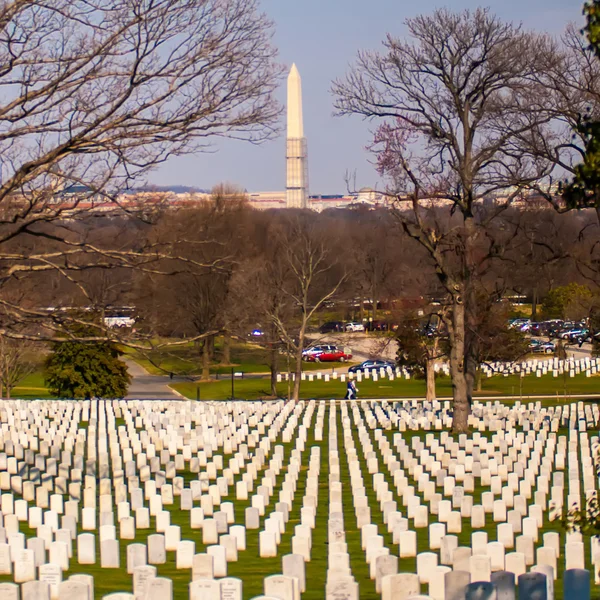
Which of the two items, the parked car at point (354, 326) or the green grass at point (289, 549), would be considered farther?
the parked car at point (354, 326)

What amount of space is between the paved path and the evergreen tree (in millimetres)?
2230

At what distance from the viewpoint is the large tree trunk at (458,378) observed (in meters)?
21.2

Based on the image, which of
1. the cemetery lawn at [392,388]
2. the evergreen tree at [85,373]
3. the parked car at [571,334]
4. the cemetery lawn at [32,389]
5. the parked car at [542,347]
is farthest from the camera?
the cemetery lawn at [32,389]

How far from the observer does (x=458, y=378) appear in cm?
2166

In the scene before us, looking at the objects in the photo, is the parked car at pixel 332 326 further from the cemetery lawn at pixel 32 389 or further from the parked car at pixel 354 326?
the cemetery lawn at pixel 32 389

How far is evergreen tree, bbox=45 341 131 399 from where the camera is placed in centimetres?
3281

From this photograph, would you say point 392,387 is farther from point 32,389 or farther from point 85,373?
point 32,389

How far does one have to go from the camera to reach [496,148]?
22.2 m

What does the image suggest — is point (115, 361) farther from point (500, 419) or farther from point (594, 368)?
point (594, 368)

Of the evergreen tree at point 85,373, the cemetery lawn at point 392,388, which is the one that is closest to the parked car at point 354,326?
the cemetery lawn at point 392,388

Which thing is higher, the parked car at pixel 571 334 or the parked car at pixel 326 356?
the parked car at pixel 571 334

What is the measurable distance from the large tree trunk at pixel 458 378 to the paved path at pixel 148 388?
16175 millimetres

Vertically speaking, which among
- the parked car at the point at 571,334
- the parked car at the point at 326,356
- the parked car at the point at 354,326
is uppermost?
the parked car at the point at 354,326

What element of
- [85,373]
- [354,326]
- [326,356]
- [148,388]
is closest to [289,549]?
[85,373]
